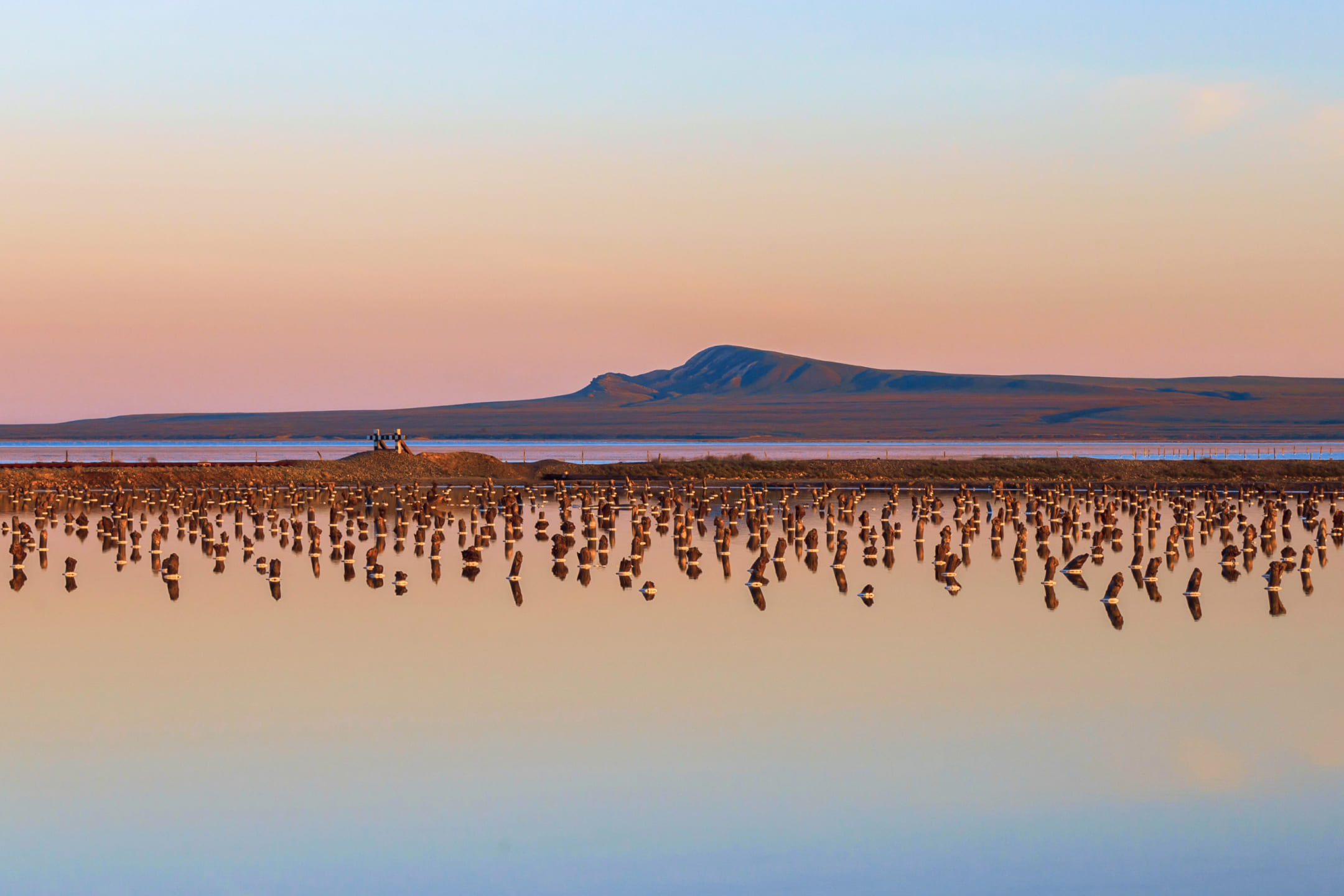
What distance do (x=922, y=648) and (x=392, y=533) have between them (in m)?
23.9

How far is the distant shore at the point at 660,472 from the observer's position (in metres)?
68.3

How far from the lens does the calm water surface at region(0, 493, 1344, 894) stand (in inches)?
505

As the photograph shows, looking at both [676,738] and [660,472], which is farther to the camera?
[660,472]

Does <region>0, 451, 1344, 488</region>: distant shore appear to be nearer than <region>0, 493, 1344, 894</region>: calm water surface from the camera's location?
No

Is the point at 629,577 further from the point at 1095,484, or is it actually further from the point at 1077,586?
the point at 1095,484

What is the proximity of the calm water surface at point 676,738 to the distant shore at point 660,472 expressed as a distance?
40.6 metres

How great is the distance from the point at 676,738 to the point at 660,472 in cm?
6045

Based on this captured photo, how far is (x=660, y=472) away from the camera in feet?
254

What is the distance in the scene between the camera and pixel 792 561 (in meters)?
35.3

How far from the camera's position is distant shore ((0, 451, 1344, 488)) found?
2689 inches

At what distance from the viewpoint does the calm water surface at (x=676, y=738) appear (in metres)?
12.8

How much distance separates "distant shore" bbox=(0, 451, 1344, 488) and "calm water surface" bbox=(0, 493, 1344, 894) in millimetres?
40579

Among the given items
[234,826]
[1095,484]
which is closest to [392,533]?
[234,826]

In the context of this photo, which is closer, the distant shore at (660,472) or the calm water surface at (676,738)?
the calm water surface at (676,738)
